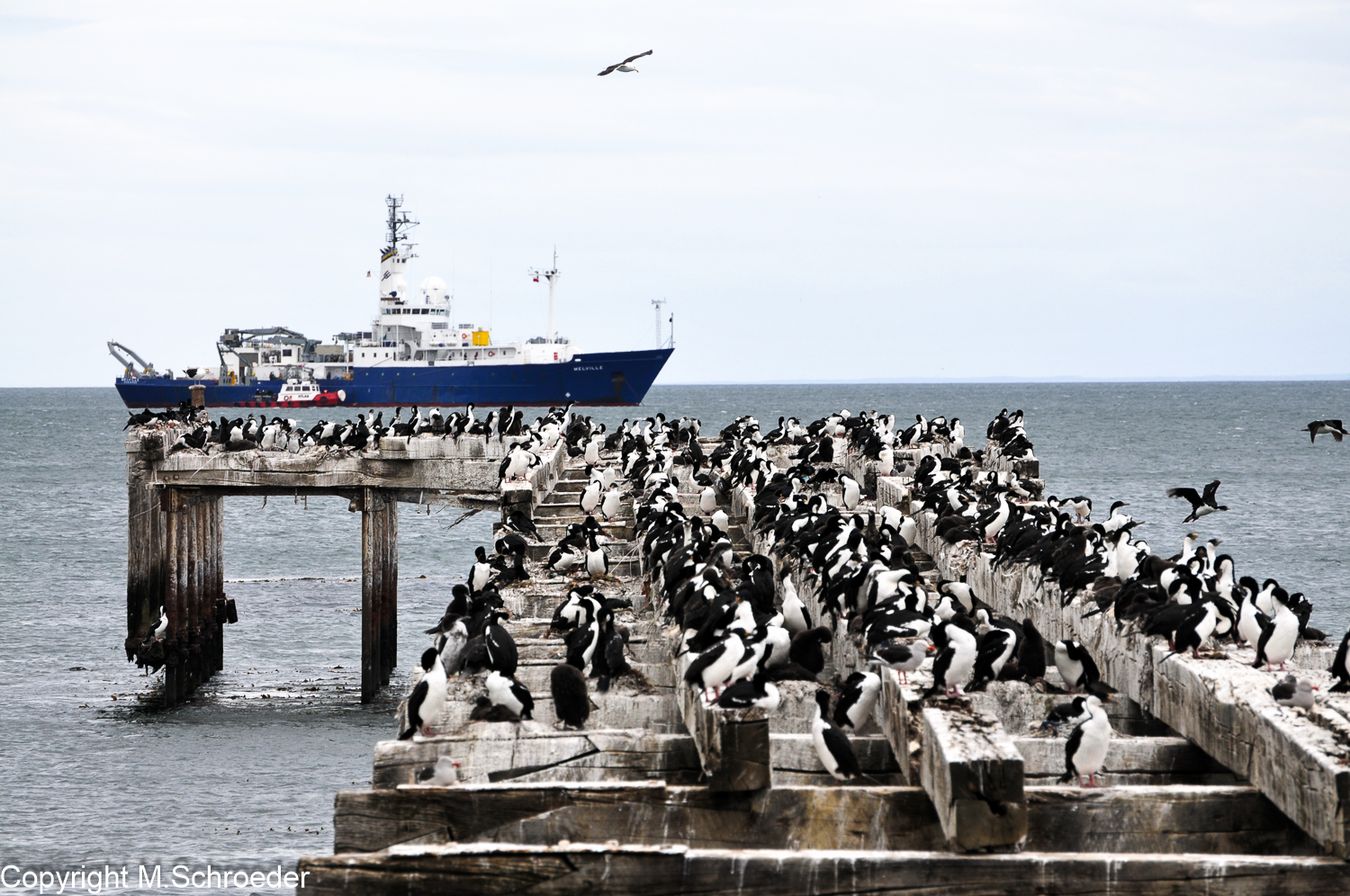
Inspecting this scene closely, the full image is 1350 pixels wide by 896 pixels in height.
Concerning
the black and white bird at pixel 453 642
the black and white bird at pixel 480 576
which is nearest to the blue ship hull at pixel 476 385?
the black and white bird at pixel 480 576

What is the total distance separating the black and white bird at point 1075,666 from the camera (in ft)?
36.0

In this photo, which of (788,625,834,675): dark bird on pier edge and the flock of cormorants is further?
(788,625,834,675): dark bird on pier edge

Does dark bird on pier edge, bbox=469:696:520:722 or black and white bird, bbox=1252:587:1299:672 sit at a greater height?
black and white bird, bbox=1252:587:1299:672

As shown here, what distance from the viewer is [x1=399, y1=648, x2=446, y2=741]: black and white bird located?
33.3 feet

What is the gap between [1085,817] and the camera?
869cm

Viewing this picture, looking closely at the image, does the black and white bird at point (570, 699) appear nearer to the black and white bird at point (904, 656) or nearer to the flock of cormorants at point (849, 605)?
the flock of cormorants at point (849, 605)

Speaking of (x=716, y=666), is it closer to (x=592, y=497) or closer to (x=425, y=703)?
(x=425, y=703)

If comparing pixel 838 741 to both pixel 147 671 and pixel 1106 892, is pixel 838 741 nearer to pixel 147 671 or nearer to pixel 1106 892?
pixel 1106 892

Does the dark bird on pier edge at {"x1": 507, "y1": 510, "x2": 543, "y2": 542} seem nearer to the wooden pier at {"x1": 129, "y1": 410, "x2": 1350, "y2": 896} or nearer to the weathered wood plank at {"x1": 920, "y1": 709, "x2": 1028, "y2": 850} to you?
the wooden pier at {"x1": 129, "y1": 410, "x2": 1350, "y2": 896}

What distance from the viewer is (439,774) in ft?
30.7

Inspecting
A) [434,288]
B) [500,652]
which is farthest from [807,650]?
[434,288]

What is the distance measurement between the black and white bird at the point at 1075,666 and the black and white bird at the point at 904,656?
120 centimetres

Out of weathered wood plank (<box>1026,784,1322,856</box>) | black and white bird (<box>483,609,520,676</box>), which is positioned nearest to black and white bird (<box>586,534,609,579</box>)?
black and white bird (<box>483,609,520,676</box>)

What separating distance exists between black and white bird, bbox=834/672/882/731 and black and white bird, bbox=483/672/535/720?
231 centimetres
